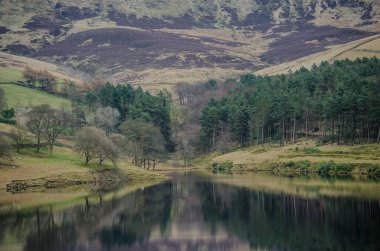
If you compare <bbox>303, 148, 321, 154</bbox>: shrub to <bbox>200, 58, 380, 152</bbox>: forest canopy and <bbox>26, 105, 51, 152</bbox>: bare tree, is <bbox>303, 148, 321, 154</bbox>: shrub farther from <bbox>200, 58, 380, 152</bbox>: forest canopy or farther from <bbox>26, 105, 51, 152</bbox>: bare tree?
<bbox>26, 105, 51, 152</bbox>: bare tree

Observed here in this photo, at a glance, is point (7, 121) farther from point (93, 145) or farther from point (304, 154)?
point (304, 154)

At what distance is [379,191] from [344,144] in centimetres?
4679

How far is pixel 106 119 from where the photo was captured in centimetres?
13825

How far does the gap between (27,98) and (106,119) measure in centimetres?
4480

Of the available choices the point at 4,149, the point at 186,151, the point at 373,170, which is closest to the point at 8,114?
the point at 4,149

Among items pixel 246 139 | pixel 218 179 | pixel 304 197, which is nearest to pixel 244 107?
pixel 246 139

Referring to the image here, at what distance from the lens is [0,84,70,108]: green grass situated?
164375 millimetres

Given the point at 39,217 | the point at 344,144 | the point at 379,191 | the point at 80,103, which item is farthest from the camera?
the point at 80,103

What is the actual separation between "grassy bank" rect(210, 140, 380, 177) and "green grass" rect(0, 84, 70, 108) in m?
62.6

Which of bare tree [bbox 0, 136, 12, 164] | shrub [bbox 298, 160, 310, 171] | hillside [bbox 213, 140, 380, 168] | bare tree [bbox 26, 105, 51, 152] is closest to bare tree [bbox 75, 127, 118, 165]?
bare tree [bbox 26, 105, 51, 152]

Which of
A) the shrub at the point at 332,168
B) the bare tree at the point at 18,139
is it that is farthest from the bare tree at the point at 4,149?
the shrub at the point at 332,168

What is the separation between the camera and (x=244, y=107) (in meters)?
151

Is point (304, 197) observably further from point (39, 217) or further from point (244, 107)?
point (244, 107)

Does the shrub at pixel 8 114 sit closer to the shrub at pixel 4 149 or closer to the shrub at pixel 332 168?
the shrub at pixel 4 149
